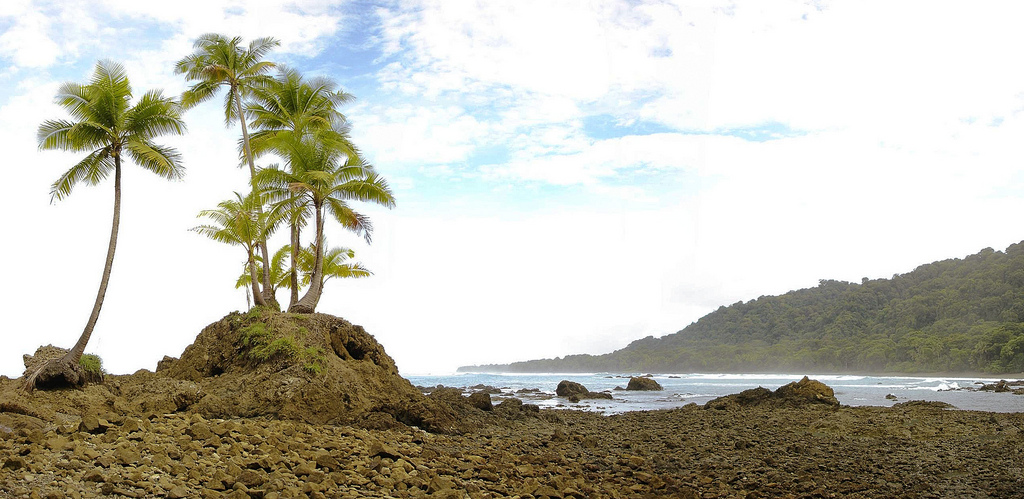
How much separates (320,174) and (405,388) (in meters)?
7.47

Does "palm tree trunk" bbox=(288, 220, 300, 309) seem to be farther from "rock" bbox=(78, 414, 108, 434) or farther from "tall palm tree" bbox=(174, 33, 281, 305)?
"rock" bbox=(78, 414, 108, 434)

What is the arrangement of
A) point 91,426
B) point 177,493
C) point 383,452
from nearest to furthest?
point 177,493 → point 91,426 → point 383,452

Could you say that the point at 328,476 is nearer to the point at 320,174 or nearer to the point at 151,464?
→ the point at 151,464

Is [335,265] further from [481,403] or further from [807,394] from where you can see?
[807,394]

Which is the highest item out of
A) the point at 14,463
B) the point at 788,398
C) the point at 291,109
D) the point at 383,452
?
the point at 291,109

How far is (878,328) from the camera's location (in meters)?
92.0

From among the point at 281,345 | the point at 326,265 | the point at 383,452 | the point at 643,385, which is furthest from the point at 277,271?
the point at 643,385

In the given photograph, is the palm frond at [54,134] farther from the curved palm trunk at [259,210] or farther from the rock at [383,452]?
the rock at [383,452]

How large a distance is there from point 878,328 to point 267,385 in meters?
99.6

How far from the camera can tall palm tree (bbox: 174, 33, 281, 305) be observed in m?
23.1

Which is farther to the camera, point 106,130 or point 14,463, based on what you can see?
point 106,130

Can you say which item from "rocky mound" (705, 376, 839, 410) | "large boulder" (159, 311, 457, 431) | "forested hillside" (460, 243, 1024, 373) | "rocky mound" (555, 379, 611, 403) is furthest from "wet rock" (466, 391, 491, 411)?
"forested hillside" (460, 243, 1024, 373)

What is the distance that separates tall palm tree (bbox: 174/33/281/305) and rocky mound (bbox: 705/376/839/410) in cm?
2129

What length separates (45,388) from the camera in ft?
48.0
